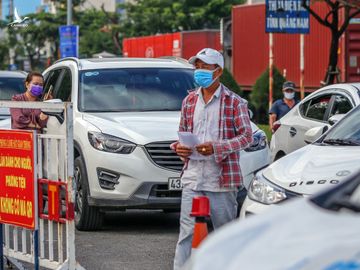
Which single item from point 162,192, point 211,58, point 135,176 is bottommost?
point 162,192

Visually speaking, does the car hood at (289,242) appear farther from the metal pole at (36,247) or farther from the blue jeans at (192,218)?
the metal pole at (36,247)

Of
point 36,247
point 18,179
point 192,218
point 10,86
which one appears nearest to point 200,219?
point 192,218

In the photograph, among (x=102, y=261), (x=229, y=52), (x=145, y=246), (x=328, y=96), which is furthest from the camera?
(x=229, y=52)

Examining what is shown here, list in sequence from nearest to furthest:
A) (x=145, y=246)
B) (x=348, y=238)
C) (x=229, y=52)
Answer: (x=348, y=238)
(x=145, y=246)
(x=229, y=52)

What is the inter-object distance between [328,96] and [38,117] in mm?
4056

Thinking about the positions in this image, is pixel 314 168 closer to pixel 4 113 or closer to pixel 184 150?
pixel 184 150

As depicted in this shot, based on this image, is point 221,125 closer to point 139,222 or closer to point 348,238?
point 348,238

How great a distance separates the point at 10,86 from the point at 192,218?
8.73 meters

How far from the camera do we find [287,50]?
109 ft

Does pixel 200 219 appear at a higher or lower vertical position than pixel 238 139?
lower

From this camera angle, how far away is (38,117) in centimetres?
1011

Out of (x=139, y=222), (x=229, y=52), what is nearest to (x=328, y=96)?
(x=139, y=222)

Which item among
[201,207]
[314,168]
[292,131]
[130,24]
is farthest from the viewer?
[130,24]

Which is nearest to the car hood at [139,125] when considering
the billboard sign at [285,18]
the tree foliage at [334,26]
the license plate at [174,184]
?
the license plate at [174,184]
